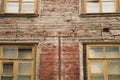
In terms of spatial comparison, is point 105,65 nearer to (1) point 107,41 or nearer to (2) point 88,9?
(1) point 107,41

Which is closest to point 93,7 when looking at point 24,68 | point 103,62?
point 103,62

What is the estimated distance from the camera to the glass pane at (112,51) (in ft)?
39.3

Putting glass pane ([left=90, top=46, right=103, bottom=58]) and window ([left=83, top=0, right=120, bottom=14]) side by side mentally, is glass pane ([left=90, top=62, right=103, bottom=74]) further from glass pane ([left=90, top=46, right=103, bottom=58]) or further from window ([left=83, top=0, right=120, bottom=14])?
window ([left=83, top=0, right=120, bottom=14])

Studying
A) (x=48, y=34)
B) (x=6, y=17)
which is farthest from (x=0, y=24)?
(x=48, y=34)

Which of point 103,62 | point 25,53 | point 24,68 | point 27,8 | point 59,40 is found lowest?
point 24,68

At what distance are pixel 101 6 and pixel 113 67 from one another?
237 cm

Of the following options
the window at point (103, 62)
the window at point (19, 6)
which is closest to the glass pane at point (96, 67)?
the window at point (103, 62)

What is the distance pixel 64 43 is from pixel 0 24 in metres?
2.37

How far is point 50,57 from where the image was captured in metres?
11.9

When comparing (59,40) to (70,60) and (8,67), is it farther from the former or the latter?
(8,67)

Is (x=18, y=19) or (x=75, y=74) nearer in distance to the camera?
(x=75, y=74)

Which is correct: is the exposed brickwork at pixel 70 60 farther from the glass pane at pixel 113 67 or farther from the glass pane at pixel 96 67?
the glass pane at pixel 113 67

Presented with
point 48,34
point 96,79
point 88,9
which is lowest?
point 96,79

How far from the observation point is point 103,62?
467 inches
